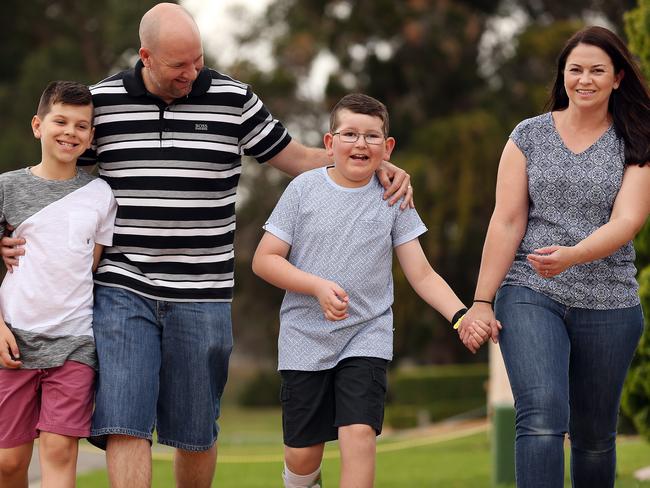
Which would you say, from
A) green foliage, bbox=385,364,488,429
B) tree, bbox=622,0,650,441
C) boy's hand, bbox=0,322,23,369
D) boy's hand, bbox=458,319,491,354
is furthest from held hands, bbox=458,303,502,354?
green foliage, bbox=385,364,488,429

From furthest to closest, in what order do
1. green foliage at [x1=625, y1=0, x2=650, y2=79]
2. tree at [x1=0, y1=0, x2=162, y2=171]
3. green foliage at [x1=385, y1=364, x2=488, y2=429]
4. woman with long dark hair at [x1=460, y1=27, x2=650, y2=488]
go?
tree at [x1=0, y1=0, x2=162, y2=171], green foliage at [x1=385, y1=364, x2=488, y2=429], green foliage at [x1=625, y1=0, x2=650, y2=79], woman with long dark hair at [x1=460, y1=27, x2=650, y2=488]

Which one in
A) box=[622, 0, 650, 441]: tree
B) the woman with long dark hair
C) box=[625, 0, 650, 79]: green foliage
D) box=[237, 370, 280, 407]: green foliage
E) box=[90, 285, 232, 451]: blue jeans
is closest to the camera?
the woman with long dark hair

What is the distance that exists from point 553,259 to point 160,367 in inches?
67.9

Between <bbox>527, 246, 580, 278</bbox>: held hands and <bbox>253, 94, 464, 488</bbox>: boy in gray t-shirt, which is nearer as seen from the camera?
<bbox>527, 246, 580, 278</bbox>: held hands

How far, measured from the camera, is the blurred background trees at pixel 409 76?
24062 millimetres

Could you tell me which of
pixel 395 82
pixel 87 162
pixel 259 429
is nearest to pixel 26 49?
pixel 395 82

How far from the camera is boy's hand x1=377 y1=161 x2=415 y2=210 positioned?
16.1 feet

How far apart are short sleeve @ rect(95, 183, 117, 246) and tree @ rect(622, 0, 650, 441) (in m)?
4.40

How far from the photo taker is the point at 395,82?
26.0m

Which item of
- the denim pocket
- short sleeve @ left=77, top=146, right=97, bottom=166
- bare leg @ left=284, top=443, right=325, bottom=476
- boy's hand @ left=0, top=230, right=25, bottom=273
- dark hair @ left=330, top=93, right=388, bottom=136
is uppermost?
dark hair @ left=330, top=93, right=388, bottom=136

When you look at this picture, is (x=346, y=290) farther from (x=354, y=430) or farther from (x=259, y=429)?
(x=259, y=429)

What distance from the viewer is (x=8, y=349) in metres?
4.53

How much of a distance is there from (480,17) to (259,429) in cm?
1104

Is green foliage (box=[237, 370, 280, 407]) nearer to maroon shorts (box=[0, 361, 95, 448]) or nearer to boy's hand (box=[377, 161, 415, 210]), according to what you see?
boy's hand (box=[377, 161, 415, 210])
